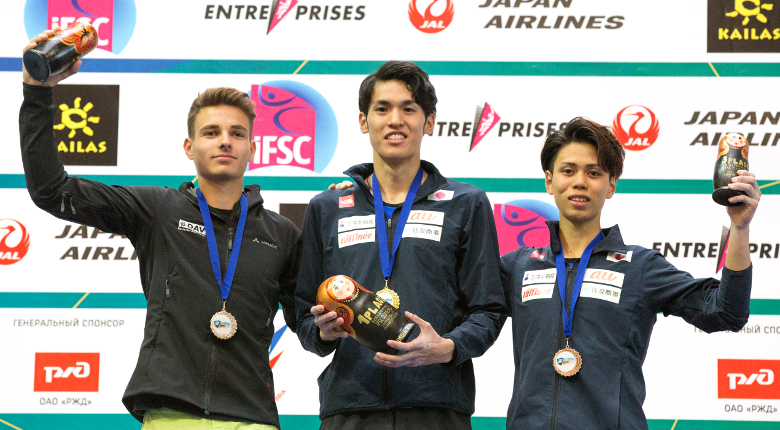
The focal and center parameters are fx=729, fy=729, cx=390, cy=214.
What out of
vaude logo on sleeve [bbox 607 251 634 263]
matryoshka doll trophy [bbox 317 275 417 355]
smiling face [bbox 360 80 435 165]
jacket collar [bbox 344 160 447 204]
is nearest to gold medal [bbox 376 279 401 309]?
matryoshka doll trophy [bbox 317 275 417 355]

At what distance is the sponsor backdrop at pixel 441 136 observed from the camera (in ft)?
12.4

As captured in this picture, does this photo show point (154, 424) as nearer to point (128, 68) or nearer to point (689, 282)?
point (689, 282)

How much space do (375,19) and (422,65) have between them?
1.22ft

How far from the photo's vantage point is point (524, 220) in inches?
152

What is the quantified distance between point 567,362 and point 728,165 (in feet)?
2.62

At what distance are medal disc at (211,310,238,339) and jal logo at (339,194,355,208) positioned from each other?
551mm

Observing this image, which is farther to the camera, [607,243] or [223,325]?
[607,243]

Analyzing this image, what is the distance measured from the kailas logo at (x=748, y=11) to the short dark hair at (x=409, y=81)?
2205 mm

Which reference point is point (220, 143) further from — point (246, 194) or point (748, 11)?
point (748, 11)

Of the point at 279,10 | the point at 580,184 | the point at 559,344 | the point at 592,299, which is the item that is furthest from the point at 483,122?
the point at 559,344

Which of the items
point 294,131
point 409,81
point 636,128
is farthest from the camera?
point 294,131

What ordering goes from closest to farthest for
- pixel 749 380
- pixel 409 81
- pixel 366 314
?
pixel 366 314 → pixel 409 81 → pixel 749 380

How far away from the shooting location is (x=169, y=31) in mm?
4027

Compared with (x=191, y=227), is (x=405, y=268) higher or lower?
lower
